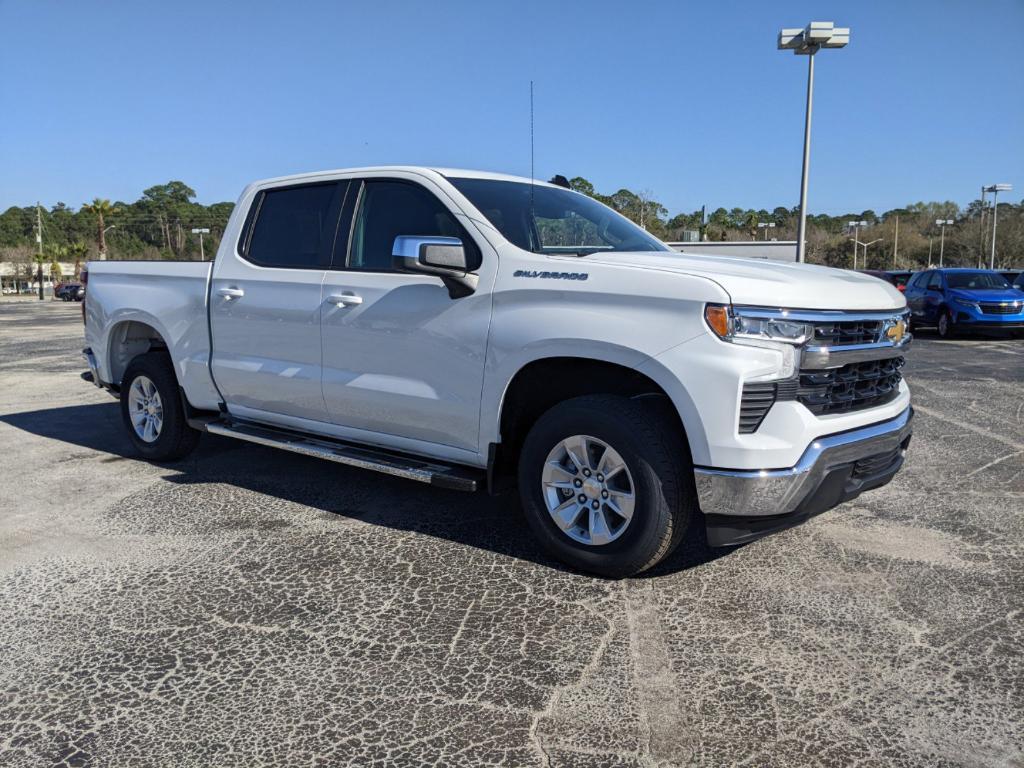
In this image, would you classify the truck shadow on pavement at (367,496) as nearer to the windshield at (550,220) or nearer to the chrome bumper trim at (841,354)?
the chrome bumper trim at (841,354)

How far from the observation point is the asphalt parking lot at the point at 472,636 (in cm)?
254

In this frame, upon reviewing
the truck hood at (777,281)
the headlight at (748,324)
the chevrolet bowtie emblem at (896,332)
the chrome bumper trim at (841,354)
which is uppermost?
the truck hood at (777,281)

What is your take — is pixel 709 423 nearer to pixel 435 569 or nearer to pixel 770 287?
pixel 770 287

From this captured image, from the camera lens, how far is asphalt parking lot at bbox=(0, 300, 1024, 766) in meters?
2.54

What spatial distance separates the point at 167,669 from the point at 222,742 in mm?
587

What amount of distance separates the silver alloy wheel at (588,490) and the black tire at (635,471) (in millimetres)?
30

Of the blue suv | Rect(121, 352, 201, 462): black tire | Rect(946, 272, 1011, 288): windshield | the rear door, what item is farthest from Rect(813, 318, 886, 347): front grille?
Rect(946, 272, 1011, 288): windshield

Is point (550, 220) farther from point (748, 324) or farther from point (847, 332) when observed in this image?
point (847, 332)

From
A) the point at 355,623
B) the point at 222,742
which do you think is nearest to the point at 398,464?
the point at 355,623

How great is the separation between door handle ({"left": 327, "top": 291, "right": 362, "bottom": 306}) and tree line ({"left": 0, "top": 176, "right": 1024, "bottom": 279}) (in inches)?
2098

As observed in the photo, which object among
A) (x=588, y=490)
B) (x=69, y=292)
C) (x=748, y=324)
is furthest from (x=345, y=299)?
(x=69, y=292)

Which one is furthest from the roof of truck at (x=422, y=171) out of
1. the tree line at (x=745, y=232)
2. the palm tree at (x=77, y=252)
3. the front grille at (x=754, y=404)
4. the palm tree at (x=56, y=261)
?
the palm tree at (x=77, y=252)

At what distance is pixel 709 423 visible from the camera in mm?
3338

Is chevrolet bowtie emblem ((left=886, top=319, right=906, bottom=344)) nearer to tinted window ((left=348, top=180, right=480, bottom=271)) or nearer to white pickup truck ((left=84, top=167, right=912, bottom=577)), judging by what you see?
white pickup truck ((left=84, top=167, right=912, bottom=577))
